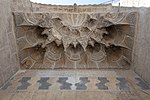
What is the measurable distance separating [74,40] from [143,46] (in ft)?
4.06

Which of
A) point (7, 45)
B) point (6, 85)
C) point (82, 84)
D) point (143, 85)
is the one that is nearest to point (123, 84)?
point (143, 85)

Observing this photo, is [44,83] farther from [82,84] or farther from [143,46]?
[143,46]

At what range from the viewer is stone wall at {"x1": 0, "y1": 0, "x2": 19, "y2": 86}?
2.82 m

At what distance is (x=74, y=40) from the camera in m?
3.58

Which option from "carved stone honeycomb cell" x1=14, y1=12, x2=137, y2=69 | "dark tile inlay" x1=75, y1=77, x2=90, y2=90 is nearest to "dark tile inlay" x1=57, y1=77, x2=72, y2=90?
"dark tile inlay" x1=75, y1=77, x2=90, y2=90

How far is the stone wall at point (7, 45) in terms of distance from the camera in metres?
2.82

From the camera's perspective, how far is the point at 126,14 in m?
3.33

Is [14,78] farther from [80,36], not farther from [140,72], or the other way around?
[140,72]

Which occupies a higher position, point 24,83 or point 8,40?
point 8,40

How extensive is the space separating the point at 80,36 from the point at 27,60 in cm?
112

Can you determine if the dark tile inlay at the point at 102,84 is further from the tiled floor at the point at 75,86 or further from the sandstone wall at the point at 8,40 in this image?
the sandstone wall at the point at 8,40

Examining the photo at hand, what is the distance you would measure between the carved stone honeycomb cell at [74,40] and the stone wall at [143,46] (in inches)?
6.1

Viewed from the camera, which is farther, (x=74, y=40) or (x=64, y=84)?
(x=74, y=40)

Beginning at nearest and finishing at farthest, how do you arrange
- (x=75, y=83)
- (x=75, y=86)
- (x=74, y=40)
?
(x=75, y=86) → (x=75, y=83) → (x=74, y=40)
